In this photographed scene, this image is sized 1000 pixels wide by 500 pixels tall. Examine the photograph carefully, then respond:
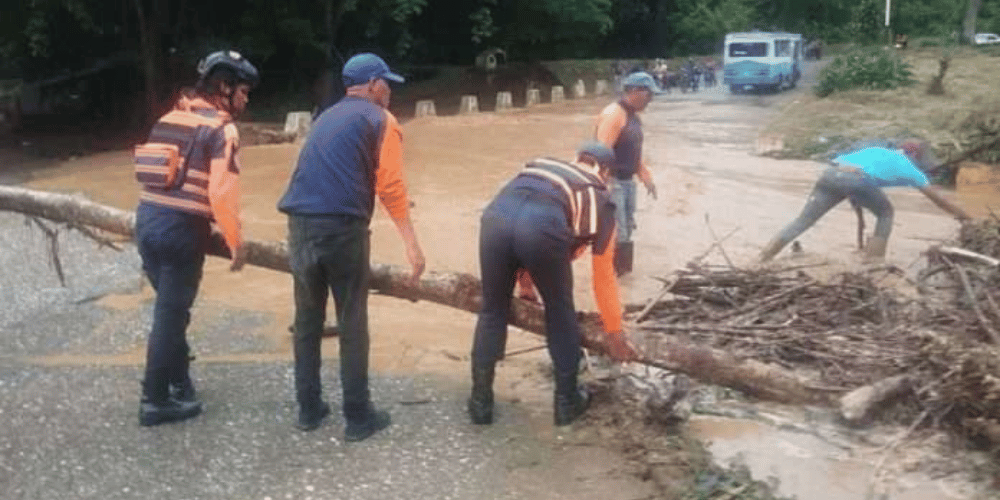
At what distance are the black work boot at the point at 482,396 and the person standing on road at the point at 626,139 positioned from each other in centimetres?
275

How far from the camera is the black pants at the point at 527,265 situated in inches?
198

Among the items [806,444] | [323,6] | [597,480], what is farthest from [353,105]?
[323,6]

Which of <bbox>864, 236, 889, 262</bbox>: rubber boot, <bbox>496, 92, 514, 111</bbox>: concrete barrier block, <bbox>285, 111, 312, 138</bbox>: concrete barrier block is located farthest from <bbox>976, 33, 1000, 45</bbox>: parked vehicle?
<bbox>864, 236, 889, 262</bbox>: rubber boot

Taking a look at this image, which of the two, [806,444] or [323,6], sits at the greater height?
[323,6]

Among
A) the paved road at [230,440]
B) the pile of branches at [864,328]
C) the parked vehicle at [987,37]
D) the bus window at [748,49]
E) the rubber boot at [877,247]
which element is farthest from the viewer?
the parked vehicle at [987,37]

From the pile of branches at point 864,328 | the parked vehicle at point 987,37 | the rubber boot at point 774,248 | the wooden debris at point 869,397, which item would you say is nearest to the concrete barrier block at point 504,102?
the rubber boot at point 774,248

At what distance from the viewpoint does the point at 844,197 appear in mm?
9398

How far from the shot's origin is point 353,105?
16.6 ft

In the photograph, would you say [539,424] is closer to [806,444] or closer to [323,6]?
[806,444]

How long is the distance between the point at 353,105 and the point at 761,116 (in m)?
25.5

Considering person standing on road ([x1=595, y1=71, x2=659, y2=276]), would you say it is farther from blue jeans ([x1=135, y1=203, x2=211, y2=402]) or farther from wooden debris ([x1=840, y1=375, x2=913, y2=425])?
blue jeans ([x1=135, y1=203, x2=211, y2=402])

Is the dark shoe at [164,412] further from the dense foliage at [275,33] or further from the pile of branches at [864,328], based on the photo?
the dense foliage at [275,33]

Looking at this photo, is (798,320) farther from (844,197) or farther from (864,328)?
(844,197)

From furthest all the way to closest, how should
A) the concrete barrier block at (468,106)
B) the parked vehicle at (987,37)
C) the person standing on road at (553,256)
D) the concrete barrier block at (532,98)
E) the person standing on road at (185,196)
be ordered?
the parked vehicle at (987,37), the concrete barrier block at (532,98), the concrete barrier block at (468,106), the person standing on road at (185,196), the person standing on road at (553,256)
